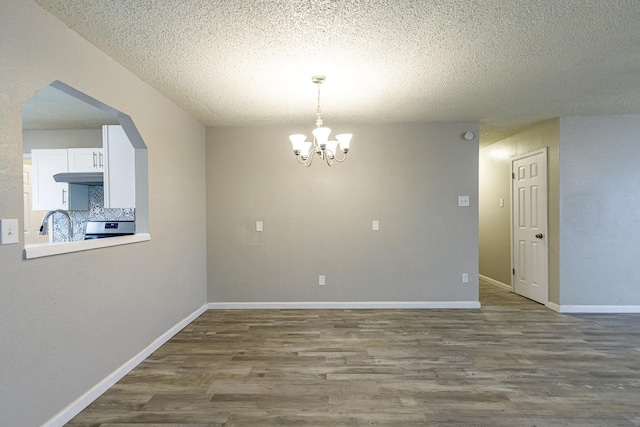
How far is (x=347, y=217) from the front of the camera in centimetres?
425

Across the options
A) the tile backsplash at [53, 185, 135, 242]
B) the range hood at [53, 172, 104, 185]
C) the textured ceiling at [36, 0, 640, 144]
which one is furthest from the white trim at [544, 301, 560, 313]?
the range hood at [53, 172, 104, 185]

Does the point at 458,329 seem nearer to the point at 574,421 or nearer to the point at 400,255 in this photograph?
the point at 400,255

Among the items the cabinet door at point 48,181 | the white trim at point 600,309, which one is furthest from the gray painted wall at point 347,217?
the cabinet door at point 48,181

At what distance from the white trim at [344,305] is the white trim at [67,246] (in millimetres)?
1863

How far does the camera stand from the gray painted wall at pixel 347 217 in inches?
166

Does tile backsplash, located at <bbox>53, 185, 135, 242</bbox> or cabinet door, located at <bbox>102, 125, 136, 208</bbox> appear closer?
cabinet door, located at <bbox>102, 125, 136, 208</bbox>

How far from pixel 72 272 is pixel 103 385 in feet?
2.87

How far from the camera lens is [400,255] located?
167 inches

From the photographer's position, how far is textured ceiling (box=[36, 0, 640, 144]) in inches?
72.7

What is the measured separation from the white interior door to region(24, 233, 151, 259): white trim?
470 cm

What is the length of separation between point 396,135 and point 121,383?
3.80 metres

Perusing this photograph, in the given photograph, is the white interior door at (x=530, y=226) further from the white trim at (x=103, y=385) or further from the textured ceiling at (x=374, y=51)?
the white trim at (x=103, y=385)

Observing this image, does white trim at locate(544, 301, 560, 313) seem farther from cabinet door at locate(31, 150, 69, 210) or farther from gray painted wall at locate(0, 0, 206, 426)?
cabinet door at locate(31, 150, 69, 210)

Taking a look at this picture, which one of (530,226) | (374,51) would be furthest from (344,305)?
(374,51)
